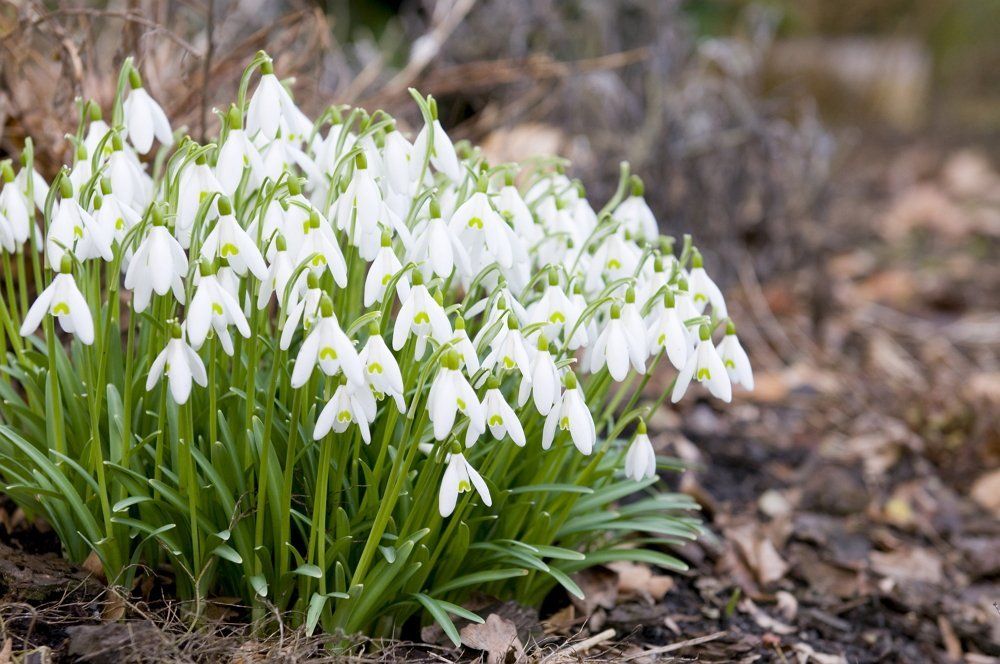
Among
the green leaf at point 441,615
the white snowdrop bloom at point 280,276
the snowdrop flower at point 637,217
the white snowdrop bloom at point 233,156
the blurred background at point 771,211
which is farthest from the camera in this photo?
the blurred background at point 771,211

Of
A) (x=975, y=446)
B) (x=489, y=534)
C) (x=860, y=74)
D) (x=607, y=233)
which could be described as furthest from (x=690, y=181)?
(x=860, y=74)

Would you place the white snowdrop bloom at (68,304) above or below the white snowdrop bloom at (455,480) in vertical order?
above

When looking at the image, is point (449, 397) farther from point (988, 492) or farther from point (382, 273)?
point (988, 492)

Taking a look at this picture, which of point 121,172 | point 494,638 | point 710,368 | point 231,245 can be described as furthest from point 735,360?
point 121,172

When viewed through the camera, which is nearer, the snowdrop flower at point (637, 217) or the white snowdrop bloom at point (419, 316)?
the white snowdrop bloom at point (419, 316)

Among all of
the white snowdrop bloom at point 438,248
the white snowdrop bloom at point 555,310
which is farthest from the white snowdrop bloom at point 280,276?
the white snowdrop bloom at point 555,310

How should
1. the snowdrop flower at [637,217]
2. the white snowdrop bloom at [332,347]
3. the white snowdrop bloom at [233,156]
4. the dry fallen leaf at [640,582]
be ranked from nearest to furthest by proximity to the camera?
the white snowdrop bloom at [332,347], the white snowdrop bloom at [233,156], the snowdrop flower at [637,217], the dry fallen leaf at [640,582]

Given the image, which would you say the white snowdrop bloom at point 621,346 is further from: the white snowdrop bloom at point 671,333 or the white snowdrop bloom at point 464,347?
the white snowdrop bloom at point 464,347
